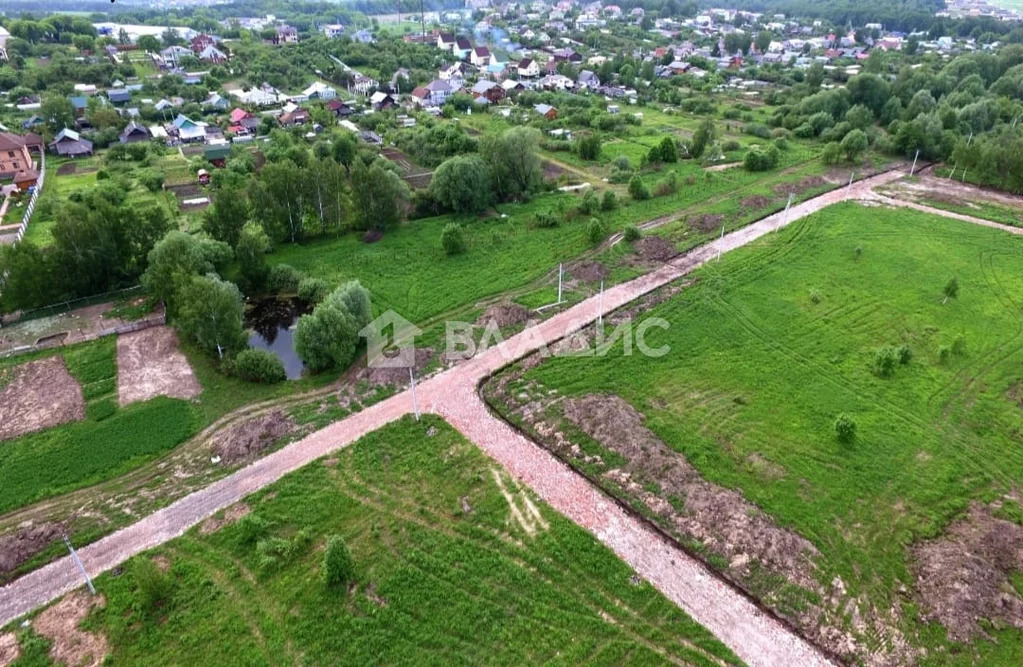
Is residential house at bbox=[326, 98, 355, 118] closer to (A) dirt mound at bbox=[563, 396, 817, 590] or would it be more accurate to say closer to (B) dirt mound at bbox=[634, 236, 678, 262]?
(B) dirt mound at bbox=[634, 236, 678, 262]

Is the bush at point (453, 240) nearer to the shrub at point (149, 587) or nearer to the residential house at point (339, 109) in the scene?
the shrub at point (149, 587)

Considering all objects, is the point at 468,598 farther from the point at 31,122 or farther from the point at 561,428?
the point at 31,122

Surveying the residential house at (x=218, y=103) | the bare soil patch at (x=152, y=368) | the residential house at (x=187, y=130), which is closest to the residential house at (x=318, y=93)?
the residential house at (x=218, y=103)

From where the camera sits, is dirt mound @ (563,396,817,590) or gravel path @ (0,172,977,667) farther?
dirt mound @ (563,396,817,590)

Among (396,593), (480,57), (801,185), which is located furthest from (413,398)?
(480,57)

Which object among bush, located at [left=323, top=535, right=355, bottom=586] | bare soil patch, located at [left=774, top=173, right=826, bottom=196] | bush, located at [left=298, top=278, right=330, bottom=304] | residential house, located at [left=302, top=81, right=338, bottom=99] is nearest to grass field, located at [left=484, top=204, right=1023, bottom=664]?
bare soil patch, located at [left=774, top=173, right=826, bottom=196]
